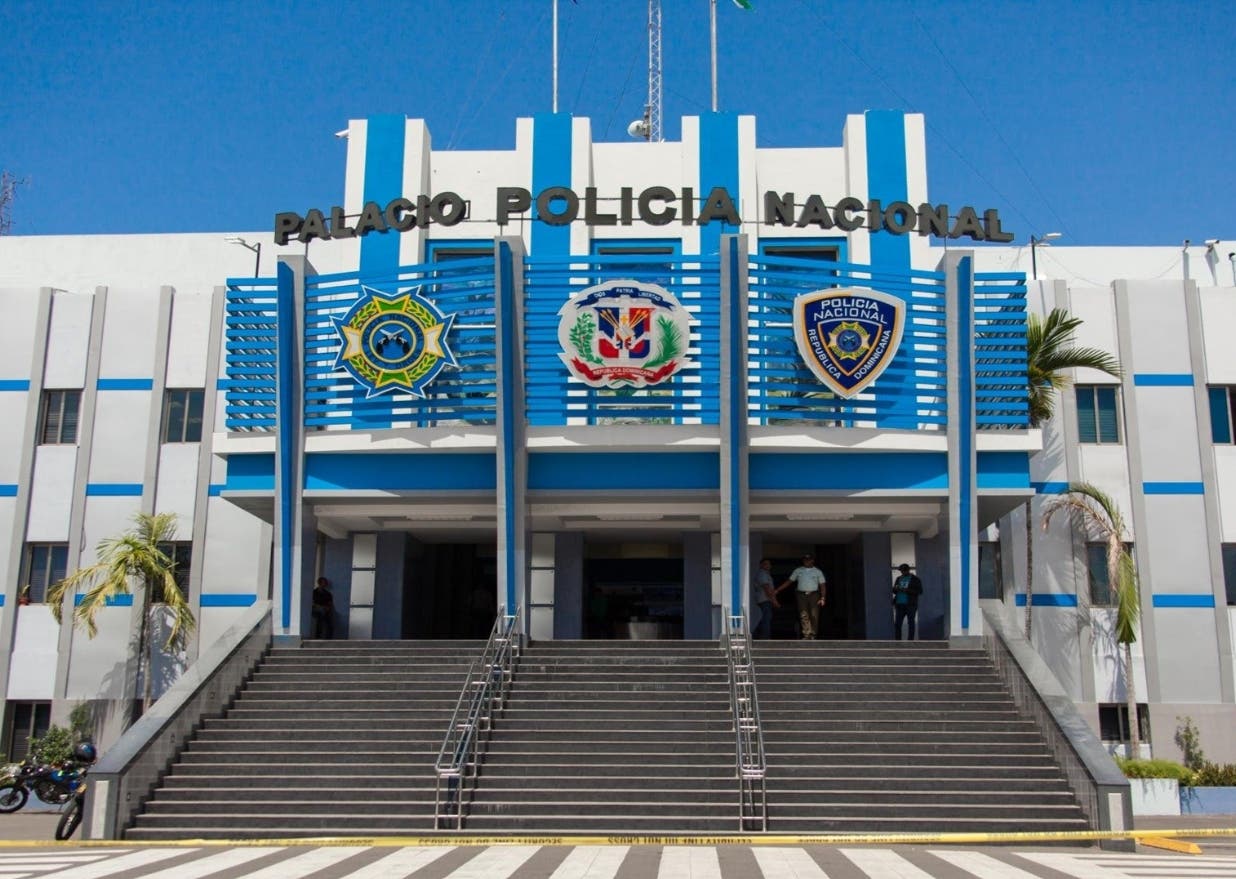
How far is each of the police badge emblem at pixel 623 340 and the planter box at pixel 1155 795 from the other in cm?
1108

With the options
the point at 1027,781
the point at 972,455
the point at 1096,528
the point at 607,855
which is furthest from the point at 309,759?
the point at 1096,528

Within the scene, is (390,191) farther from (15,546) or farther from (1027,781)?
(1027,781)

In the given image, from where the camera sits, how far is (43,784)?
2186cm

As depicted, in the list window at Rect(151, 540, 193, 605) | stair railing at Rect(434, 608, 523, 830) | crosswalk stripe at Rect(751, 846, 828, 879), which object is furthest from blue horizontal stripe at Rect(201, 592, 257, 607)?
crosswalk stripe at Rect(751, 846, 828, 879)

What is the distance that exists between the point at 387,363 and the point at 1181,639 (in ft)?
56.6

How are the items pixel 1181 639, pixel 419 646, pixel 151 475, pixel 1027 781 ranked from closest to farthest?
1. pixel 1027 781
2. pixel 419 646
3. pixel 1181 639
4. pixel 151 475

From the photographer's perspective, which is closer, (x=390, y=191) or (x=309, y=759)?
(x=309, y=759)

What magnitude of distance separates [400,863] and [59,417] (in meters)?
19.5

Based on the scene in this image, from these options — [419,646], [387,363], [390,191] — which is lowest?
[419,646]

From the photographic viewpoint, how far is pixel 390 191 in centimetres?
2816

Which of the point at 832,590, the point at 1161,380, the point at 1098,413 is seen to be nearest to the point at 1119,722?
the point at 1098,413

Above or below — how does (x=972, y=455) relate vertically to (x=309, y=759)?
above

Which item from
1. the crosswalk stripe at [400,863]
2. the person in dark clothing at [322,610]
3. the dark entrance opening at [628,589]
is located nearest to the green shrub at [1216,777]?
the dark entrance opening at [628,589]

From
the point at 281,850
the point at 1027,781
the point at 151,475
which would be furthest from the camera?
the point at 151,475
